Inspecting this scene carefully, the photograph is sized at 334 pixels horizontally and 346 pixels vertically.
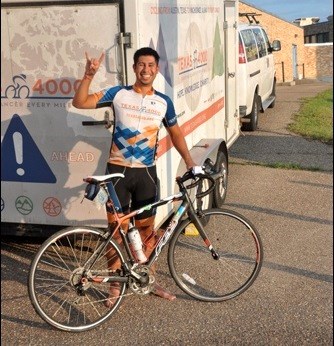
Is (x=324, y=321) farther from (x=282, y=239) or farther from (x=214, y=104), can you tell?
(x=214, y=104)

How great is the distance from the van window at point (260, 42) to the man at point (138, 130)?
27.3 ft

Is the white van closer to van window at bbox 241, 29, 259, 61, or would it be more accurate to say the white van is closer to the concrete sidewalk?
van window at bbox 241, 29, 259, 61

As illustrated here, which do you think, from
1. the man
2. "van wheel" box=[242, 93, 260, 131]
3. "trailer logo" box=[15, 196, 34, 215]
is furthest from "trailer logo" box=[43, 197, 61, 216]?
"van wheel" box=[242, 93, 260, 131]

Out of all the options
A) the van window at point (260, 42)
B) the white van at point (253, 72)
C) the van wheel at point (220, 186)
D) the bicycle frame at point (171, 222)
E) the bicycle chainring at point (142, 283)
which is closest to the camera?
the bicycle frame at point (171, 222)

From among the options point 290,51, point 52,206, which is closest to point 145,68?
point 52,206

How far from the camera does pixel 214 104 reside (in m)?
6.59

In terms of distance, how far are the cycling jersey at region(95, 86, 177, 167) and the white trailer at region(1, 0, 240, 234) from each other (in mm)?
257

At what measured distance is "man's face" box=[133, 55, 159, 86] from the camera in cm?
370

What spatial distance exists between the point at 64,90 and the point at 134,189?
931 mm

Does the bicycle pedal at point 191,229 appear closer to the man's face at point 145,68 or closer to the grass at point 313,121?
the man's face at point 145,68

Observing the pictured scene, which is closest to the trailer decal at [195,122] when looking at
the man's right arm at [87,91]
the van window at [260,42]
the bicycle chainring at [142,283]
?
the man's right arm at [87,91]

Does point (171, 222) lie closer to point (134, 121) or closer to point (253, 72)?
point (134, 121)

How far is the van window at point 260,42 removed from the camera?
466 inches

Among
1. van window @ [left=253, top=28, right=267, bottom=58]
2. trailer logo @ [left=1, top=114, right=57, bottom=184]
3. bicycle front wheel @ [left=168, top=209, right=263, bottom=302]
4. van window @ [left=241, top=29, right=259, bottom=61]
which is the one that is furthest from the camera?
van window @ [left=253, top=28, right=267, bottom=58]
